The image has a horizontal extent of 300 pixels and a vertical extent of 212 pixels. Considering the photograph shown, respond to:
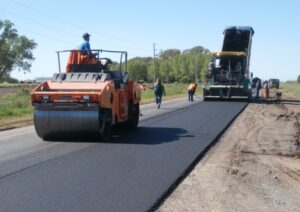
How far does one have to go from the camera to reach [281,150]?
12.5 meters

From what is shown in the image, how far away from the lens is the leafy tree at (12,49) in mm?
86250

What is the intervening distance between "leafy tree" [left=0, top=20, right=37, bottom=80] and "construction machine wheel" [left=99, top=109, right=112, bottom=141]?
2996 inches

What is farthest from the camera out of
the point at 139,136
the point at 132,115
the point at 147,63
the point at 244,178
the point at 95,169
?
the point at 147,63

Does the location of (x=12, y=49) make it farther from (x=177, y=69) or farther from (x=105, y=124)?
(x=105, y=124)

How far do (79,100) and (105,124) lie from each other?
0.99m

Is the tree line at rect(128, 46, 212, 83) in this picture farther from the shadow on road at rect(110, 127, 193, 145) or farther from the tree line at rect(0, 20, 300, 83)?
the shadow on road at rect(110, 127, 193, 145)

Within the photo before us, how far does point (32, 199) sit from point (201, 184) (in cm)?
258

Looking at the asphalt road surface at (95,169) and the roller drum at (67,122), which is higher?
the roller drum at (67,122)

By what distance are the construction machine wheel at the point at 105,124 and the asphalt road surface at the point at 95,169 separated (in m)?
0.27

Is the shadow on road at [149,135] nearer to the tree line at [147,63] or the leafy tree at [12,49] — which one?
the tree line at [147,63]

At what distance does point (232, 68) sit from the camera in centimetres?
3450

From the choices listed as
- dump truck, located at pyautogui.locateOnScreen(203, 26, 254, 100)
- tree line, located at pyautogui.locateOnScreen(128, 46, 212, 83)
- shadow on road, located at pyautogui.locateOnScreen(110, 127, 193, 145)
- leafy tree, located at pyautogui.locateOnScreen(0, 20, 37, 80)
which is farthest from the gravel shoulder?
tree line, located at pyautogui.locateOnScreen(128, 46, 212, 83)

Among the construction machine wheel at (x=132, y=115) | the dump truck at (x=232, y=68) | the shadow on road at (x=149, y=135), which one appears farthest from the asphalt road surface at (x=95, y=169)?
the dump truck at (x=232, y=68)

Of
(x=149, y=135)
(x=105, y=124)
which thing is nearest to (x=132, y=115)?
(x=149, y=135)
